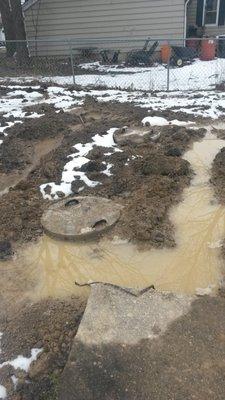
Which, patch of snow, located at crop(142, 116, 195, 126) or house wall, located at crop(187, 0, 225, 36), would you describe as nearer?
patch of snow, located at crop(142, 116, 195, 126)

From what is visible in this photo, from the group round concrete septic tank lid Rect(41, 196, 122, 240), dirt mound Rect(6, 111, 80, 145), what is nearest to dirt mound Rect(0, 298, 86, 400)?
round concrete septic tank lid Rect(41, 196, 122, 240)

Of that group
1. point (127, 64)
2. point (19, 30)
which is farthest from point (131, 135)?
point (19, 30)

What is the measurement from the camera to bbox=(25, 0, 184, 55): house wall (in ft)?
49.2

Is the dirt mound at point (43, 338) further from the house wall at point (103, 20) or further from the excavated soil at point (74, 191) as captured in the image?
the house wall at point (103, 20)

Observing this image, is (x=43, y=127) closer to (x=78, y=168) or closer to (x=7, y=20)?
(x=78, y=168)

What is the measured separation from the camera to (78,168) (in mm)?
6742

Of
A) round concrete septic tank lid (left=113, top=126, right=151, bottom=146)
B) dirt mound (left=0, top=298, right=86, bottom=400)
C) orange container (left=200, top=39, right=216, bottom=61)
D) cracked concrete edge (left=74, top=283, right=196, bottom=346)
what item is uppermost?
orange container (left=200, top=39, right=216, bottom=61)

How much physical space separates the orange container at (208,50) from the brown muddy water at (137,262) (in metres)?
10.8

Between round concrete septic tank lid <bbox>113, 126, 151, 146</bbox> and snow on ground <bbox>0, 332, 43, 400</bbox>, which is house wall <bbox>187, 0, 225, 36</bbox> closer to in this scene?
round concrete septic tank lid <bbox>113, 126, 151, 146</bbox>

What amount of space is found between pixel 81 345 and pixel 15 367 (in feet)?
2.05

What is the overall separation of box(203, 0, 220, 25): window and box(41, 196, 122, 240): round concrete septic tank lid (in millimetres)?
13978

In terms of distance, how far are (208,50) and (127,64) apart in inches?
119

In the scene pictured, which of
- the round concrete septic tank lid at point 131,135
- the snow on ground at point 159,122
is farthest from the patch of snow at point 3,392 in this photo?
the snow on ground at point 159,122

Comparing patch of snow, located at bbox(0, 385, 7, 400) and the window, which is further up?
the window
